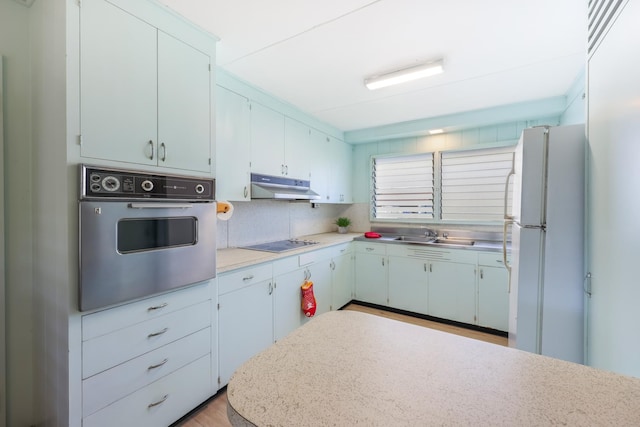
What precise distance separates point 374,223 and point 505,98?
7.22 feet

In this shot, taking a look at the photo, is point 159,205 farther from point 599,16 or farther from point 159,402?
point 599,16

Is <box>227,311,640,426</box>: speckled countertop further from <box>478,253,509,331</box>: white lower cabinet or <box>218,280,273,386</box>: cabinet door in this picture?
<box>478,253,509,331</box>: white lower cabinet

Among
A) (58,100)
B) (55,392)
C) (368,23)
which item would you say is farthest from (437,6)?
(55,392)

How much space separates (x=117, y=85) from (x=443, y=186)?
354cm

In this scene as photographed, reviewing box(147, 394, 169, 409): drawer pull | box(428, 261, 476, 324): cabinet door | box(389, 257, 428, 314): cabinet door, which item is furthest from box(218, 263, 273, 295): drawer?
box(428, 261, 476, 324): cabinet door

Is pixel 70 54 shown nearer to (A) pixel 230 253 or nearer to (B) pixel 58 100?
(B) pixel 58 100

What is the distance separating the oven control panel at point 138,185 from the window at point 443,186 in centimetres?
292

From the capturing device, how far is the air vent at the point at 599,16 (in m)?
1.14

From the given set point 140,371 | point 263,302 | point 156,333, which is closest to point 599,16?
point 263,302

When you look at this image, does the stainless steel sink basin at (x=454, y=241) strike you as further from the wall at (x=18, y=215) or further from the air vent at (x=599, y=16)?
the wall at (x=18, y=215)

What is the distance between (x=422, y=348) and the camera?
31.7 inches

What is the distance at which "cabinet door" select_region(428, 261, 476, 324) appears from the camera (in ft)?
9.70

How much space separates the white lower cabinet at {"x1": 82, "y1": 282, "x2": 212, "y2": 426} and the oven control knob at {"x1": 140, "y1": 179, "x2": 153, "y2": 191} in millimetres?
598

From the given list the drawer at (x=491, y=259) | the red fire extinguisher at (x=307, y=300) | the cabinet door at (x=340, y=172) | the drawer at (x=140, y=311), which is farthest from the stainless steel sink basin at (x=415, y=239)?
the drawer at (x=140, y=311)
